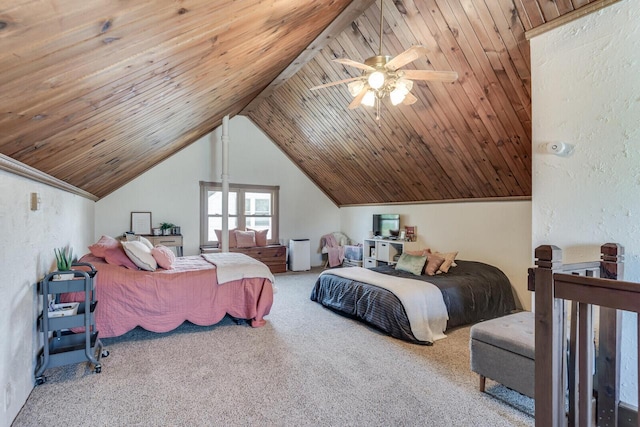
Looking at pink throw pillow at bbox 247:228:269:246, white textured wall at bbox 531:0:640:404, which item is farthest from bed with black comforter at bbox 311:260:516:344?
pink throw pillow at bbox 247:228:269:246

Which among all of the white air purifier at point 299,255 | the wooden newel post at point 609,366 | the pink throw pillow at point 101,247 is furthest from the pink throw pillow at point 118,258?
the white air purifier at point 299,255

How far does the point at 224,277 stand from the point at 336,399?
1.91 metres

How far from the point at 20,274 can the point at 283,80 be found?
393 centimetres

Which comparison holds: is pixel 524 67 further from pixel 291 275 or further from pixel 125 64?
pixel 291 275

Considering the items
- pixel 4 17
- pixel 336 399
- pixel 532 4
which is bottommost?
pixel 336 399

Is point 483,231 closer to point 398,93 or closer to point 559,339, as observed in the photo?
point 398,93

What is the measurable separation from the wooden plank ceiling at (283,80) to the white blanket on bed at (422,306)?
72.6 inches

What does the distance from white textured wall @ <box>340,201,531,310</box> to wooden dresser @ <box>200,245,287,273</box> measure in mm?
2586

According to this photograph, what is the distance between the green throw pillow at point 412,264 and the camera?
4387mm

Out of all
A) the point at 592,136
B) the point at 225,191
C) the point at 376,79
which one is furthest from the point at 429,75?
the point at 225,191

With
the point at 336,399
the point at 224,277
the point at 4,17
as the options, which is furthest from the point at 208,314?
the point at 4,17

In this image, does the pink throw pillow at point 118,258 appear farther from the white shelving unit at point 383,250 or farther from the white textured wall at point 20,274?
the white shelving unit at point 383,250

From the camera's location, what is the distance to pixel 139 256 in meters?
3.41

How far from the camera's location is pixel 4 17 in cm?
94
